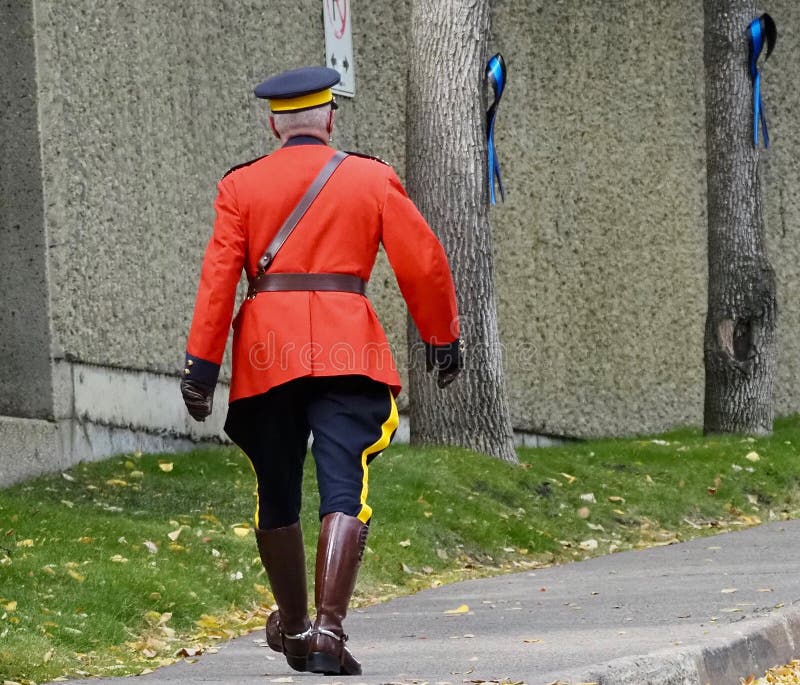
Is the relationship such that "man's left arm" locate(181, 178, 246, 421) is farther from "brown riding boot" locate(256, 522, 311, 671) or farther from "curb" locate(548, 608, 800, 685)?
"curb" locate(548, 608, 800, 685)

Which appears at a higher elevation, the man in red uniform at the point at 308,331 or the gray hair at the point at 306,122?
the gray hair at the point at 306,122

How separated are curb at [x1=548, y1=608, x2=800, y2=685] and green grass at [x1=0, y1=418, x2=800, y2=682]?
1.78m

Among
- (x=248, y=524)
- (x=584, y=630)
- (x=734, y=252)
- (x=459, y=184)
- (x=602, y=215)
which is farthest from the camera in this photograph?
(x=602, y=215)

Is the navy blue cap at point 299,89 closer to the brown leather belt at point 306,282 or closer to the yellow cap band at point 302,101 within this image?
the yellow cap band at point 302,101

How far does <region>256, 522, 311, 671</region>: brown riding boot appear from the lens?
5.00 metres

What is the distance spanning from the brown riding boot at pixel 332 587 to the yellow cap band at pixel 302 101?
4.07 ft

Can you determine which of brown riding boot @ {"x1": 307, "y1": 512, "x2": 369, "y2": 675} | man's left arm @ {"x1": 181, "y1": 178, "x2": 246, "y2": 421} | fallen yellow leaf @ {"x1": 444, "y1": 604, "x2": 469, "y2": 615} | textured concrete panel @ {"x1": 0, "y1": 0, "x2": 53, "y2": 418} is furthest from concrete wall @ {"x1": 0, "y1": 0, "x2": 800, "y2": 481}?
brown riding boot @ {"x1": 307, "y1": 512, "x2": 369, "y2": 675}

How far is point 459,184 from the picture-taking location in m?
10.1

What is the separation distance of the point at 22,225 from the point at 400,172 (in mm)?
4091

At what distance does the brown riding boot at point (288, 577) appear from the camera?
16.4 ft

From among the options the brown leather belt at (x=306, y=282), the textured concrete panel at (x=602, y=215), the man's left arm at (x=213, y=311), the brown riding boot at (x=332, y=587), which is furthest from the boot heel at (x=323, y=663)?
the textured concrete panel at (x=602, y=215)

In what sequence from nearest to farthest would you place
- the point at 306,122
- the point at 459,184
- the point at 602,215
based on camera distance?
1. the point at 306,122
2. the point at 459,184
3. the point at 602,215

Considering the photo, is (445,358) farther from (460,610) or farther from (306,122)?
(460,610)

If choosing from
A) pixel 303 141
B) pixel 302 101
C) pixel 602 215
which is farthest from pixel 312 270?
pixel 602 215
